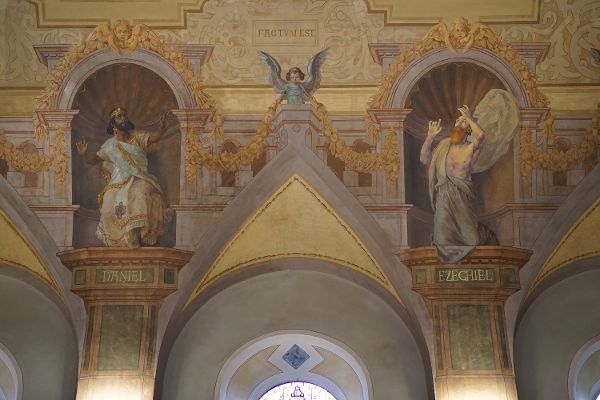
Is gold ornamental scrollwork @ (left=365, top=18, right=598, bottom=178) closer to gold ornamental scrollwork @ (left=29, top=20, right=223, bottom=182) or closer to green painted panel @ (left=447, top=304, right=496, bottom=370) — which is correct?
green painted panel @ (left=447, top=304, right=496, bottom=370)

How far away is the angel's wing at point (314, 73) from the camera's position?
A: 14383mm

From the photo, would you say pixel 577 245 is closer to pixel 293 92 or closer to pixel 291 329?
pixel 291 329

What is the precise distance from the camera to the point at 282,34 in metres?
14.5

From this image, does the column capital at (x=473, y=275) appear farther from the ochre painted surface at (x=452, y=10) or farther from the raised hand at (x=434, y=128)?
the ochre painted surface at (x=452, y=10)

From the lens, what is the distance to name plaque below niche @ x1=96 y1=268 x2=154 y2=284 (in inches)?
550

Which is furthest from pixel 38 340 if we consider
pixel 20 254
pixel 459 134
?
pixel 459 134

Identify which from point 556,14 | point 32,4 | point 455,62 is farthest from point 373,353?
point 32,4

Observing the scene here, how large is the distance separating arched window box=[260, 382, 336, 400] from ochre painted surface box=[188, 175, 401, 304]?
7.48 ft

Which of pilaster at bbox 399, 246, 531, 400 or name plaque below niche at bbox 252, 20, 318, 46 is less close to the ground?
name plaque below niche at bbox 252, 20, 318, 46

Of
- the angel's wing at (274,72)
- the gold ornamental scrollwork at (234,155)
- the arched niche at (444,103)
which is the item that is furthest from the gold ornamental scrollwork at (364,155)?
the gold ornamental scrollwork at (234,155)

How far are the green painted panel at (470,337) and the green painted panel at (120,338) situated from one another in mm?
4420

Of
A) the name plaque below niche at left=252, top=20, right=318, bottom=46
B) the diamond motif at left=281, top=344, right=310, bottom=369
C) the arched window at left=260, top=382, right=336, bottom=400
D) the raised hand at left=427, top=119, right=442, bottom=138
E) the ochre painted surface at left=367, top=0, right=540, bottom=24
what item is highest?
the ochre painted surface at left=367, top=0, right=540, bottom=24

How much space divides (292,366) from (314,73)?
15.5 feet

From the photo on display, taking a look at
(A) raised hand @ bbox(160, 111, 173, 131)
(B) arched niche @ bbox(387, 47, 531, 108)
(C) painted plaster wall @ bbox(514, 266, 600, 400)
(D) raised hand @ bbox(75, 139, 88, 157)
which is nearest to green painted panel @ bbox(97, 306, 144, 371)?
(D) raised hand @ bbox(75, 139, 88, 157)
